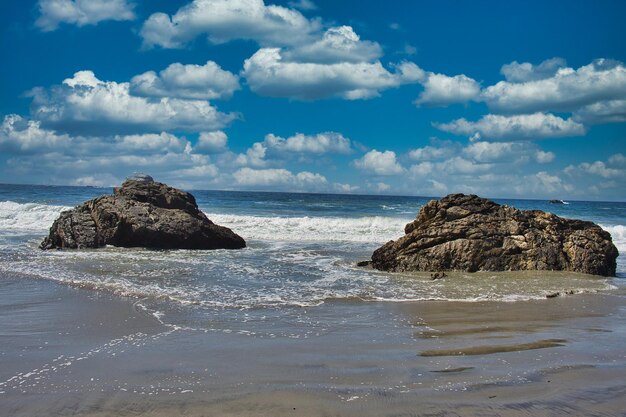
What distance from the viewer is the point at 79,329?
720 cm

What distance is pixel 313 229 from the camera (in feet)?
92.7

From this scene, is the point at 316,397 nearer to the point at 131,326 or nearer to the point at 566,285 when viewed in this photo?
the point at 131,326

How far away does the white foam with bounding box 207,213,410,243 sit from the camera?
2498 centimetres

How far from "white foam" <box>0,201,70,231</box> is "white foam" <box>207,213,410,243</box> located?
32.0 feet

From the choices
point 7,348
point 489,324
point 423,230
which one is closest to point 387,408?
point 489,324

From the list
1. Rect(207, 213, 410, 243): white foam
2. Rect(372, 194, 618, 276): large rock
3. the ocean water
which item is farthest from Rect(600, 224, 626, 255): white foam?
Rect(207, 213, 410, 243): white foam

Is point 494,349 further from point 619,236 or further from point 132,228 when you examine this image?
point 619,236

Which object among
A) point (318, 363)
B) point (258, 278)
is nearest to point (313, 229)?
point (258, 278)

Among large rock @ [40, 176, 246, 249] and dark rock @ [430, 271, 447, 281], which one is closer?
dark rock @ [430, 271, 447, 281]

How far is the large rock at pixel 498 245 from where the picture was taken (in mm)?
14000

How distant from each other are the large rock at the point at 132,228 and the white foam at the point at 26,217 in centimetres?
965

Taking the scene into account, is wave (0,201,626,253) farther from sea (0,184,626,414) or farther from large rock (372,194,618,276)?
large rock (372,194,618,276)

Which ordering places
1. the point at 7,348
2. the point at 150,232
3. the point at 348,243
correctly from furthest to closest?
the point at 348,243
the point at 150,232
the point at 7,348

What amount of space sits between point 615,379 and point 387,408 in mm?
2565
